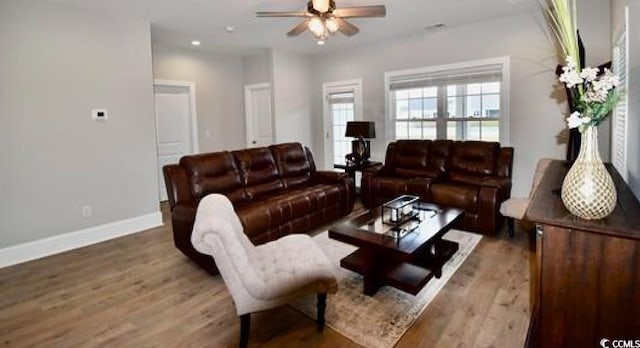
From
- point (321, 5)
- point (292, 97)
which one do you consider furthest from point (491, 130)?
point (292, 97)

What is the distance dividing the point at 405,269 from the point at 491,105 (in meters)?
3.18

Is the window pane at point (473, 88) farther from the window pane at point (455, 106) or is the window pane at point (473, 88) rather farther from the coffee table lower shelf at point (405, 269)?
the coffee table lower shelf at point (405, 269)

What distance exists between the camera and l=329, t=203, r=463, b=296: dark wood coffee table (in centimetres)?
247

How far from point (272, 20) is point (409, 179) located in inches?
108

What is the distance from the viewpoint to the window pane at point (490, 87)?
4.70m

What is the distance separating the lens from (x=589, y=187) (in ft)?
4.75

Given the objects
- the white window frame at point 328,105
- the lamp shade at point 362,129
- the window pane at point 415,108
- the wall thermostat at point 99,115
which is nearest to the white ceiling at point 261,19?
→ the white window frame at point 328,105

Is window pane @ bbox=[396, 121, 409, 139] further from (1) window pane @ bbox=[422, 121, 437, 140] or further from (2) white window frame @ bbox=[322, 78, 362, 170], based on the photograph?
(2) white window frame @ bbox=[322, 78, 362, 170]

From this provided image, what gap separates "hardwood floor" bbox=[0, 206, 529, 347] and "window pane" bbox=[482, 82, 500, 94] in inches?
87.4

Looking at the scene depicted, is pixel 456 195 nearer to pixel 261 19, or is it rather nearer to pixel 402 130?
pixel 402 130

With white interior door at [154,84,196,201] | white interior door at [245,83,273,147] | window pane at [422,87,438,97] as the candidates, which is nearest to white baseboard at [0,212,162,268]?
white interior door at [154,84,196,201]

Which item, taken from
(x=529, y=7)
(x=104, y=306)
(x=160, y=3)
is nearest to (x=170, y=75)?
(x=160, y=3)

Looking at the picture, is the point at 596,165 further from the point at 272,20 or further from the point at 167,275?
the point at 272,20

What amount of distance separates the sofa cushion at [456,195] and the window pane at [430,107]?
160 centimetres
